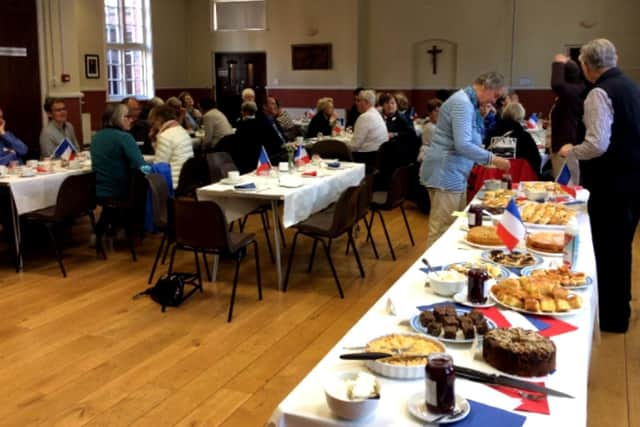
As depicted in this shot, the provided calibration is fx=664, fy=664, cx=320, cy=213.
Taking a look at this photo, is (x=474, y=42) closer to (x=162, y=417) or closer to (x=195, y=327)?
(x=195, y=327)

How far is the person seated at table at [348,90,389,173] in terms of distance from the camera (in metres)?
7.11

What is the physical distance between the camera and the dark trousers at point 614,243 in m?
3.70

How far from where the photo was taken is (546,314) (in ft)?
6.73

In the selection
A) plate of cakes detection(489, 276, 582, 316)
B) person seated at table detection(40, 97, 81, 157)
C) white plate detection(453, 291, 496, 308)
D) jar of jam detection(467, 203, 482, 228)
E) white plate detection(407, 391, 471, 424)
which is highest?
person seated at table detection(40, 97, 81, 157)

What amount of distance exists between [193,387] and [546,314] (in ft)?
6.13

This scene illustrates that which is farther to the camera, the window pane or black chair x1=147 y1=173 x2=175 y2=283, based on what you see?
the window pane

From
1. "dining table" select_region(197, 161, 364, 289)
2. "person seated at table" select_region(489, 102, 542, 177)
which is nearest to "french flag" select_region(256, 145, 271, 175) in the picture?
"dining table" select_region(197, 161, 364, 289)

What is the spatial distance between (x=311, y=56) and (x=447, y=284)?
1249 cm

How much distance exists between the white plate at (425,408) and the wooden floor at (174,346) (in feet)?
5.07

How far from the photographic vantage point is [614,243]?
3.75 m

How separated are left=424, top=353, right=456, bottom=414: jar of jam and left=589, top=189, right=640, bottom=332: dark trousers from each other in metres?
2.60

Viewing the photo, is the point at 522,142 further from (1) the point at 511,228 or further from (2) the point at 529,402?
(2) the point at 529,402

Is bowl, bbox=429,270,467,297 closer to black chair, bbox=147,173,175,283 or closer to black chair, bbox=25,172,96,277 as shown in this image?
black chair, bbox=147,173,175,283

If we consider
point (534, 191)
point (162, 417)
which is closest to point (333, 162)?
point (534, 191)
